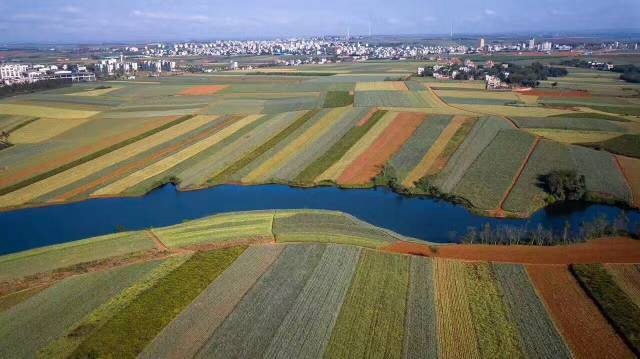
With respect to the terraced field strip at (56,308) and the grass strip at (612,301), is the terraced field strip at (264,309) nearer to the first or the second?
the terraced field strip at (56,308)

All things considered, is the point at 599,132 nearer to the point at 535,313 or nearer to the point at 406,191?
the point at 406,191

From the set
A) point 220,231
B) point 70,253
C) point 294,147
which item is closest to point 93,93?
point 294,147

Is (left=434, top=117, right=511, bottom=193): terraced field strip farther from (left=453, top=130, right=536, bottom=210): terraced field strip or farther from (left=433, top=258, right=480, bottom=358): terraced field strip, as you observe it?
(left=433, top=258, right=480, bottom=358): terraced field strip

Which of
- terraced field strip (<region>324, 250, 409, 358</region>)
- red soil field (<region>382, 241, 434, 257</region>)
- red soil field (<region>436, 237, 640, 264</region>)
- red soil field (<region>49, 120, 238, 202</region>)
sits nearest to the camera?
terraced field strip (<region>324, 250, 409, 358</region>)

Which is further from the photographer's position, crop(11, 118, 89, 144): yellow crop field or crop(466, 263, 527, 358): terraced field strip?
crop(11, 118, 89, 144): yellow crop field

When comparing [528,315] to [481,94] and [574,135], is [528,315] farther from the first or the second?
[481,94]

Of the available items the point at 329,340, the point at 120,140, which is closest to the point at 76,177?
→ the point at 120,140

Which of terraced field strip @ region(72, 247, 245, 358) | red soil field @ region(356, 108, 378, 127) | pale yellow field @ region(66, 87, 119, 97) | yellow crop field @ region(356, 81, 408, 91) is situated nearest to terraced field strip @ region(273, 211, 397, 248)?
terraced field strip @ region(72, 247, 245, 358)
